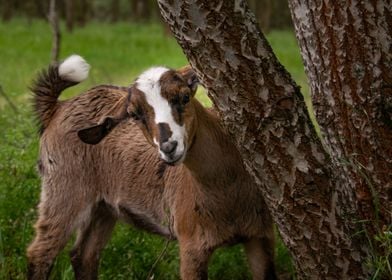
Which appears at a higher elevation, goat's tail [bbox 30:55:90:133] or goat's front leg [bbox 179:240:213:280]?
goat's tail [bbox 30:55:90:133]

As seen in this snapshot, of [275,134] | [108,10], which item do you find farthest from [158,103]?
[108,10]

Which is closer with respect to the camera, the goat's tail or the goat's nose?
the goat's nose

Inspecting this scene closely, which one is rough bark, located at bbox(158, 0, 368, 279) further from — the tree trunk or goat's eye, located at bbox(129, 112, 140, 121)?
goat's eye, located at bbox(129, 112, 140, 121)

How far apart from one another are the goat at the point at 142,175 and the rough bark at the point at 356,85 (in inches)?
33.3

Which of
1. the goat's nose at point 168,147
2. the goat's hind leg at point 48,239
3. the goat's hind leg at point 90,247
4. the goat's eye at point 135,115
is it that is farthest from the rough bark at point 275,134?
the goat's hind leg at point 90,247

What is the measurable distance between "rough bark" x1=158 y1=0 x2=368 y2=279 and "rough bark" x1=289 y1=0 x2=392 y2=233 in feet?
0.43

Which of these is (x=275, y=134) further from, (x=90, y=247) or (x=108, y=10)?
(x=108, y=10)

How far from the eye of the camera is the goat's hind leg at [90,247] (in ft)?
21.9

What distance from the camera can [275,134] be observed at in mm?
4355

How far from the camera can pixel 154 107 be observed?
5059 millimetres

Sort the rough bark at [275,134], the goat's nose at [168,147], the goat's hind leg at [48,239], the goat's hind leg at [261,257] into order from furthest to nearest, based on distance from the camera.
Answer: the goat's hind leg at [48,239] < the goat's hind leg at [261,257] < the goat's nose at [168,147] < the rough bark at [275,134]

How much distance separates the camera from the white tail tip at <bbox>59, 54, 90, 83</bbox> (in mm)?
6388

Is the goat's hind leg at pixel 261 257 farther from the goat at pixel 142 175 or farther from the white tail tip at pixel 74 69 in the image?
the white tail tip at pixel 74 69

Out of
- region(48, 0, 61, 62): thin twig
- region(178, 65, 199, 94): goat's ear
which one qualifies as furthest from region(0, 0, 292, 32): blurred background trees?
region(178, 65, 199, 94): goat's ear
